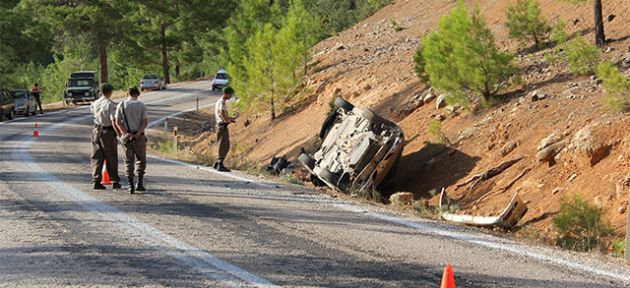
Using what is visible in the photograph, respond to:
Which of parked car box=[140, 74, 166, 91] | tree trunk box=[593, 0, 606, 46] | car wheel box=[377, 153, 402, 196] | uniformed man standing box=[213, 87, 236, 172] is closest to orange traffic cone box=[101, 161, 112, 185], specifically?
uniformed man standing box=[213, 87, 236, 172]

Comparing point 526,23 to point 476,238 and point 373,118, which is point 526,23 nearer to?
point 373,118

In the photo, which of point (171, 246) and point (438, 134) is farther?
point (438, 134)

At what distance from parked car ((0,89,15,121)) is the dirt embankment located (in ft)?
40.6

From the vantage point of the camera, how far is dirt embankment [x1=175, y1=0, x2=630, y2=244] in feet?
41.8

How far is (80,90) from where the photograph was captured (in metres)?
51.3

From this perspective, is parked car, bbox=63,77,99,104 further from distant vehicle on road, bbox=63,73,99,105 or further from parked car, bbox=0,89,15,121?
parked car, bbox=0,89,15,121

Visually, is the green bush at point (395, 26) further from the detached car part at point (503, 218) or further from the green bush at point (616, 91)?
the detached car part at point (503, 218)

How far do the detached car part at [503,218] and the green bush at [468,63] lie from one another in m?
6.39

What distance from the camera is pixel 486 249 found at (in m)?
8.72

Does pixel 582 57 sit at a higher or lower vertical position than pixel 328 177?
higher

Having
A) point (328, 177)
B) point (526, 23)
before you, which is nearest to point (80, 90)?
point (526, 23)

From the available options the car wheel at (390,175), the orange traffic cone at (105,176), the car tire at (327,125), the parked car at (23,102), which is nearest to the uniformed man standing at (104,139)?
the orange traffic cone at (105,176)

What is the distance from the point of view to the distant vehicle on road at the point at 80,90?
168 feet

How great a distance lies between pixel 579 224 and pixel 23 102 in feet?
Answer: 116
